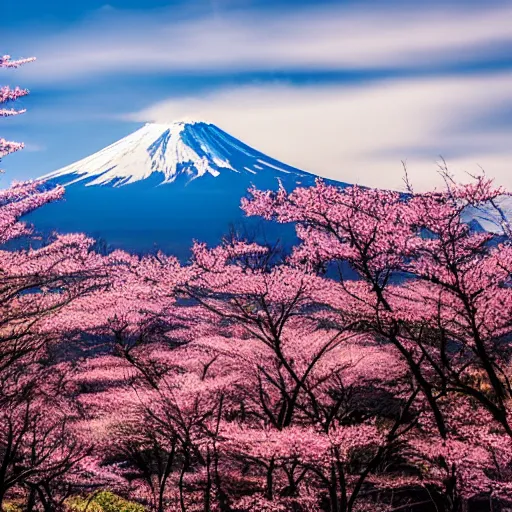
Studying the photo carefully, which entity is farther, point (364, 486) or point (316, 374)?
point (364, 486)

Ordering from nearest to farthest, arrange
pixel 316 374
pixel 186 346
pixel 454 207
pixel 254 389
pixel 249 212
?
pixel 454 207
pixel 249 212
pixel 316 374
pixel 254 389
pixel 186 346

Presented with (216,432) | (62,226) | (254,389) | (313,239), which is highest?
(62,226)

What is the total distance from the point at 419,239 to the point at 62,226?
181 m

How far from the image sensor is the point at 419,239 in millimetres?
10188

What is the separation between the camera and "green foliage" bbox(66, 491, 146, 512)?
16234 mm

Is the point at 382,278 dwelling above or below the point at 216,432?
above

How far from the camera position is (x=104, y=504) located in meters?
16.8

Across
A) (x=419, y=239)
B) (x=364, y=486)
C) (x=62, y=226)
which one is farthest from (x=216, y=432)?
(x=62, y=226)

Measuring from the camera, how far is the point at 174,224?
19300 centimetres

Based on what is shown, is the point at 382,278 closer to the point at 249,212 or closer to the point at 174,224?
the point at 249,212

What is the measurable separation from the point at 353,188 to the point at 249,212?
219 cm

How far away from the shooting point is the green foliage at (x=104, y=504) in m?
16.2

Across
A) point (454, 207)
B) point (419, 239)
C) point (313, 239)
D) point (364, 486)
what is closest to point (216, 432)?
point (313, 239)

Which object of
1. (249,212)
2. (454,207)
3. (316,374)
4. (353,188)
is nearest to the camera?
(454,207)
